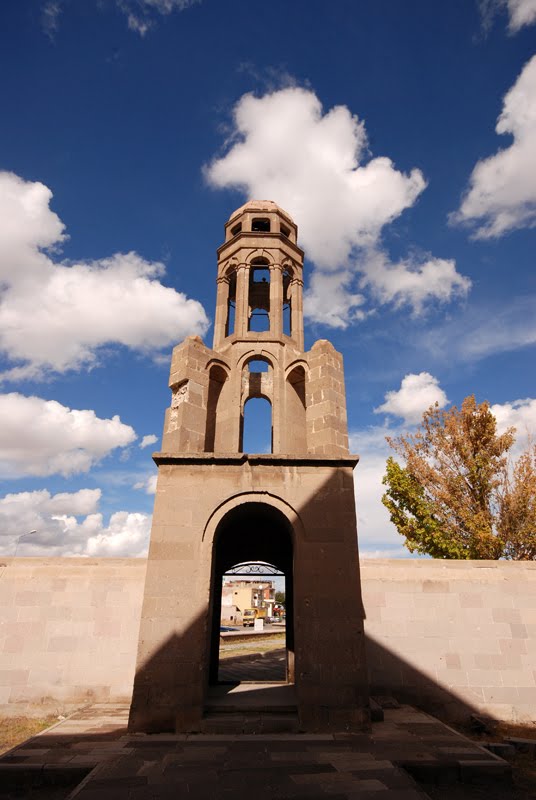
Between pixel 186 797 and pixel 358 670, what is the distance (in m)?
3.64

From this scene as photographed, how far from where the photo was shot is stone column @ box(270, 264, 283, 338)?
37.1 ft

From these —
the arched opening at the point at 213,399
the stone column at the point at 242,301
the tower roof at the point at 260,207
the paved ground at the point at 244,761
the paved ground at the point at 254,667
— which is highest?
the tower roof at the point at 260,207

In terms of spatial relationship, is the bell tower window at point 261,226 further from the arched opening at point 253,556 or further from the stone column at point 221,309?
the arched opening at point 253,556

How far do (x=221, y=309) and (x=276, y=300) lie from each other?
1.55 m

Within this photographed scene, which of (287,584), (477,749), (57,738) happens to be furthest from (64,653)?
(477,749)

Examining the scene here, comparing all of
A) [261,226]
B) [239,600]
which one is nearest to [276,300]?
[261,226]

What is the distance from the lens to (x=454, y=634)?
33.4 ft

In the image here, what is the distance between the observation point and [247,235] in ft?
40.2

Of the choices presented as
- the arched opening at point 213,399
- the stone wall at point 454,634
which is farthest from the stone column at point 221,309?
the stone wall at point 454,634

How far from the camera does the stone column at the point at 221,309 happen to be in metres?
11.6

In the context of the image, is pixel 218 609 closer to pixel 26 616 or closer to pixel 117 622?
pixel 117 622

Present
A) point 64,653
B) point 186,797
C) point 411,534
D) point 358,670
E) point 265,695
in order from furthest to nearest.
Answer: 1. point 411,534
2. point 64,653
3. point 265,695
4. point 358,670
5. point 186,797

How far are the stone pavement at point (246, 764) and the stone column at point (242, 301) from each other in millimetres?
8247

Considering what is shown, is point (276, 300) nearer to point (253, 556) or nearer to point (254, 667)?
point (253, 556)
